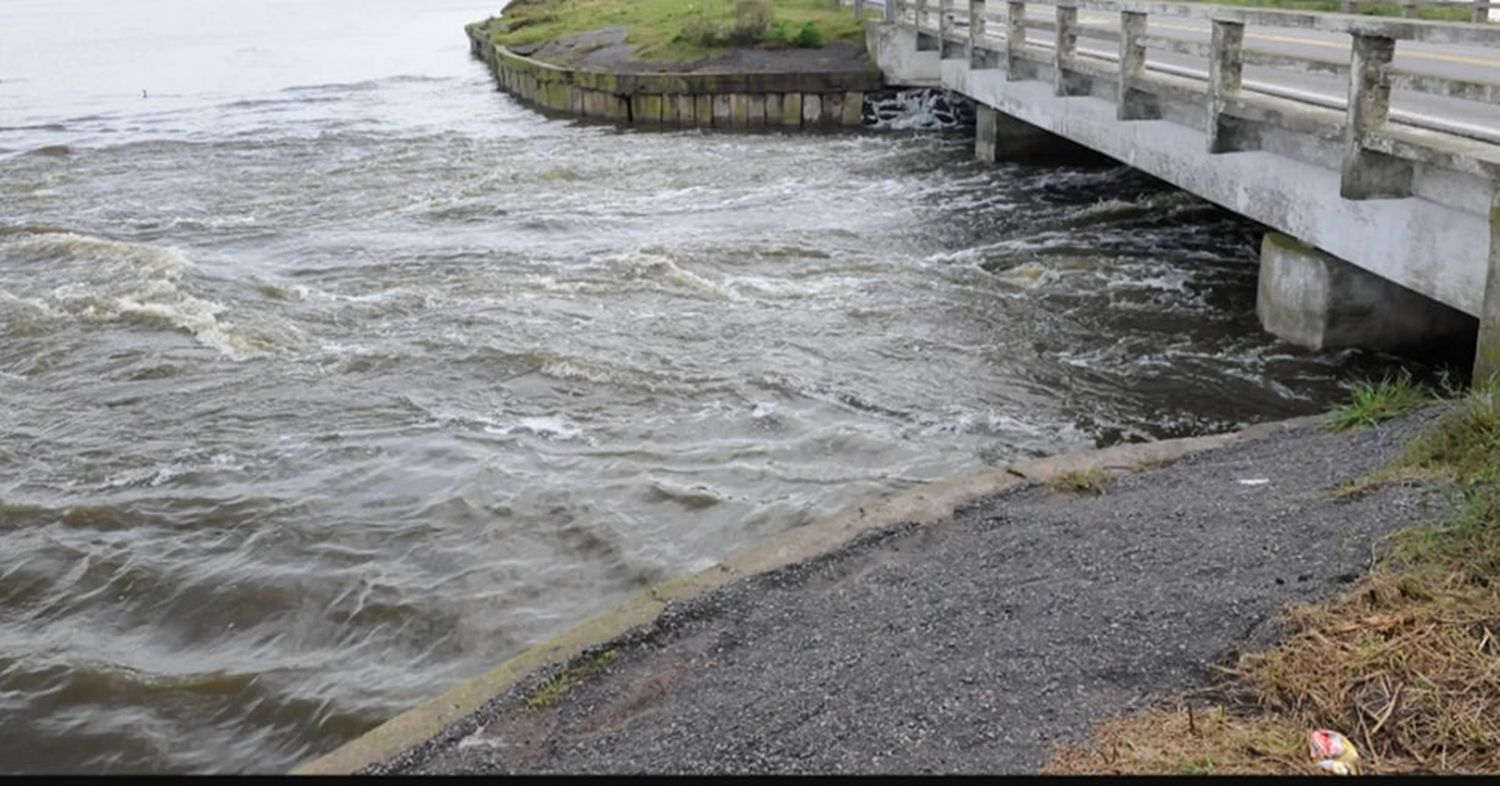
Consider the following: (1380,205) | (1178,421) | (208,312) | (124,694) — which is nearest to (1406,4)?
(1380,205)

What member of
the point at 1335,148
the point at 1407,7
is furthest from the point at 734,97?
the point at 1335,148

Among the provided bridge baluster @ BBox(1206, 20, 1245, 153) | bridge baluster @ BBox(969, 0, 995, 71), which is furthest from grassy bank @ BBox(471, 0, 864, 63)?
bridge baluster @ BBox(1206, 20, 1245, 153)

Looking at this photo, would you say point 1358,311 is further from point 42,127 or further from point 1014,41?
point 42,127

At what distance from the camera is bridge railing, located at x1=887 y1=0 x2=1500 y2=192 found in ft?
28.1

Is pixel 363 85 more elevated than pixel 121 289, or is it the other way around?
pixel 363 85

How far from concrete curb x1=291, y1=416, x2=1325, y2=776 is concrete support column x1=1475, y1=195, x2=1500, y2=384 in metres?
1.01

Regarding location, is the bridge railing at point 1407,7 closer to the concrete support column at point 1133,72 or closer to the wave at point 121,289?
the concrete support column at point 1133,72

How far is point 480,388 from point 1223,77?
675 cm

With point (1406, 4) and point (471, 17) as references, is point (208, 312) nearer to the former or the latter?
point (1406, 4)

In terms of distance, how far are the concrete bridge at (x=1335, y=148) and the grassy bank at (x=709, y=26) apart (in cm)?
1469

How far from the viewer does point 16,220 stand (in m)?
20.1

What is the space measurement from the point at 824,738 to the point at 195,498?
19.8 ft

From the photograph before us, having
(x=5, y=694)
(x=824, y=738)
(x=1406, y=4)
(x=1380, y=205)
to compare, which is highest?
(x=1406, y=4)

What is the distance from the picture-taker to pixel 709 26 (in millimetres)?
30953
